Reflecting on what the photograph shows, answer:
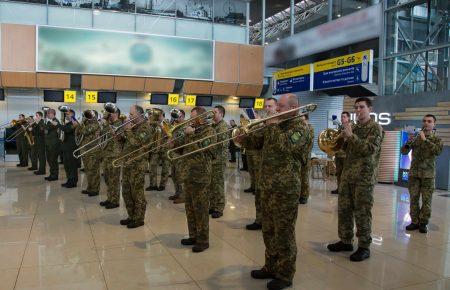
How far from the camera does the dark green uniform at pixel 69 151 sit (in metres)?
8.95

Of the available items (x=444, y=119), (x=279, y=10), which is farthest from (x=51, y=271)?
(x=279, y=10)

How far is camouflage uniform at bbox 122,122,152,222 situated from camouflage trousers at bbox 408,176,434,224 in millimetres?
3853

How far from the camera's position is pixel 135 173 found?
5.53 metres

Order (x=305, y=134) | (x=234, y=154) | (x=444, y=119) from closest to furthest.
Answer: (x=305, y=134) < (x=444, y=119) < (x=234, y=154)

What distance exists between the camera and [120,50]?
1412 centimetres

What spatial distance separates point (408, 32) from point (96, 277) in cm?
1044

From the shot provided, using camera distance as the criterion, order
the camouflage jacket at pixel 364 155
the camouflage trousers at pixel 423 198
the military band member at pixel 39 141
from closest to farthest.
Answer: the camouflage jacket at pixel 364 155 < the camouflage trousers at pixel 423 198 < the military band member at pixel 39 141

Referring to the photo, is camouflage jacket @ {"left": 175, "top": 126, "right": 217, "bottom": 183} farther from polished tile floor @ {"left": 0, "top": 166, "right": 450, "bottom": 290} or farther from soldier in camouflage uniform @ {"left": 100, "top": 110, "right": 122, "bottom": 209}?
soldier in camouflage uniform @ {"left": 100, "top": 110, "right": 122, "bottom": 209}

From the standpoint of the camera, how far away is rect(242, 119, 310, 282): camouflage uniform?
11.6 feet

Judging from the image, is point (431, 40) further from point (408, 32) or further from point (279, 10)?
point (279, 10)

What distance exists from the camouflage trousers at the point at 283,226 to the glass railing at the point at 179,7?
12.8 m

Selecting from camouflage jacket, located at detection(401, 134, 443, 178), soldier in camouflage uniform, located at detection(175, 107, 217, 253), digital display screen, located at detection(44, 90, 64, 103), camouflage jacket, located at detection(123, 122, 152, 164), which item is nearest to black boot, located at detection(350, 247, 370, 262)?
soldier in camouflage uniform, located at detection(175, 107, 217, 253)

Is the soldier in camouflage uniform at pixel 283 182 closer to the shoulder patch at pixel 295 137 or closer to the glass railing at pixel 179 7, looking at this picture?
the shoulder patch at pixel 295 137

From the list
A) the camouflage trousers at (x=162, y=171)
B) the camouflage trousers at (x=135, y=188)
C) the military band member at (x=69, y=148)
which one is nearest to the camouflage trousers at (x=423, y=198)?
the camouflage trousers at (x=135, y=188)
